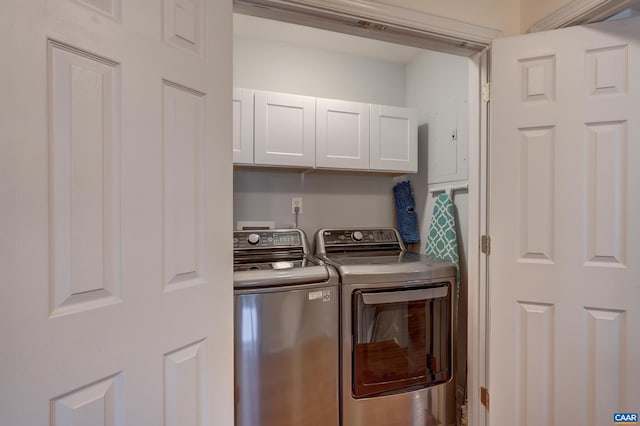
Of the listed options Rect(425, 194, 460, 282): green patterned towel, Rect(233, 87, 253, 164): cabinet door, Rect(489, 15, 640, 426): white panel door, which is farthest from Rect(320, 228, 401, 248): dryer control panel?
Rect(489, 15, 640, 426): white panel door

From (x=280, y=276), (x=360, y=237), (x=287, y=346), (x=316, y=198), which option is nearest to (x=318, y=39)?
(x=316, y=198)

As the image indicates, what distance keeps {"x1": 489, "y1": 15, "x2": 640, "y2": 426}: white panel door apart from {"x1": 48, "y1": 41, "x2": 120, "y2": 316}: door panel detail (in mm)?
1476

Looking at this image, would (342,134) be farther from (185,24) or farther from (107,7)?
(107,7)

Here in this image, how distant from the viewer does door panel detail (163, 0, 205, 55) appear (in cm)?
85

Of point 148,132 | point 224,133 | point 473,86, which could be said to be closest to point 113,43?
point 148,132

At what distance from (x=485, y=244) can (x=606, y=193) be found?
19.2 inches

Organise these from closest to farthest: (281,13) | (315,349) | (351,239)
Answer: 1. (281,13)
2. (315,349)
3. (351,239)

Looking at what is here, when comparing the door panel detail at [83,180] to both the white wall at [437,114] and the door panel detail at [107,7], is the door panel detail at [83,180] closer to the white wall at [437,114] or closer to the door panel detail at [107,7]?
the door panel detail at [107,7]

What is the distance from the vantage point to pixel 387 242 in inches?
89.5

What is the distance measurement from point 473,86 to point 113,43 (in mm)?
1538

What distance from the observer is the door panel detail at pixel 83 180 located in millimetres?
649

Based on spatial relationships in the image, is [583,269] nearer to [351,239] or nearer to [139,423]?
[351,239]

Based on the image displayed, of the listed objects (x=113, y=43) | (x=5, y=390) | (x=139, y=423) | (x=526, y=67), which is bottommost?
(x=139, y=423)

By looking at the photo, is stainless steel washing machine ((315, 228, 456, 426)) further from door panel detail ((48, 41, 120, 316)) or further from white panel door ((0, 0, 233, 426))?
door panel detail ((48, 41, 120, 316))
